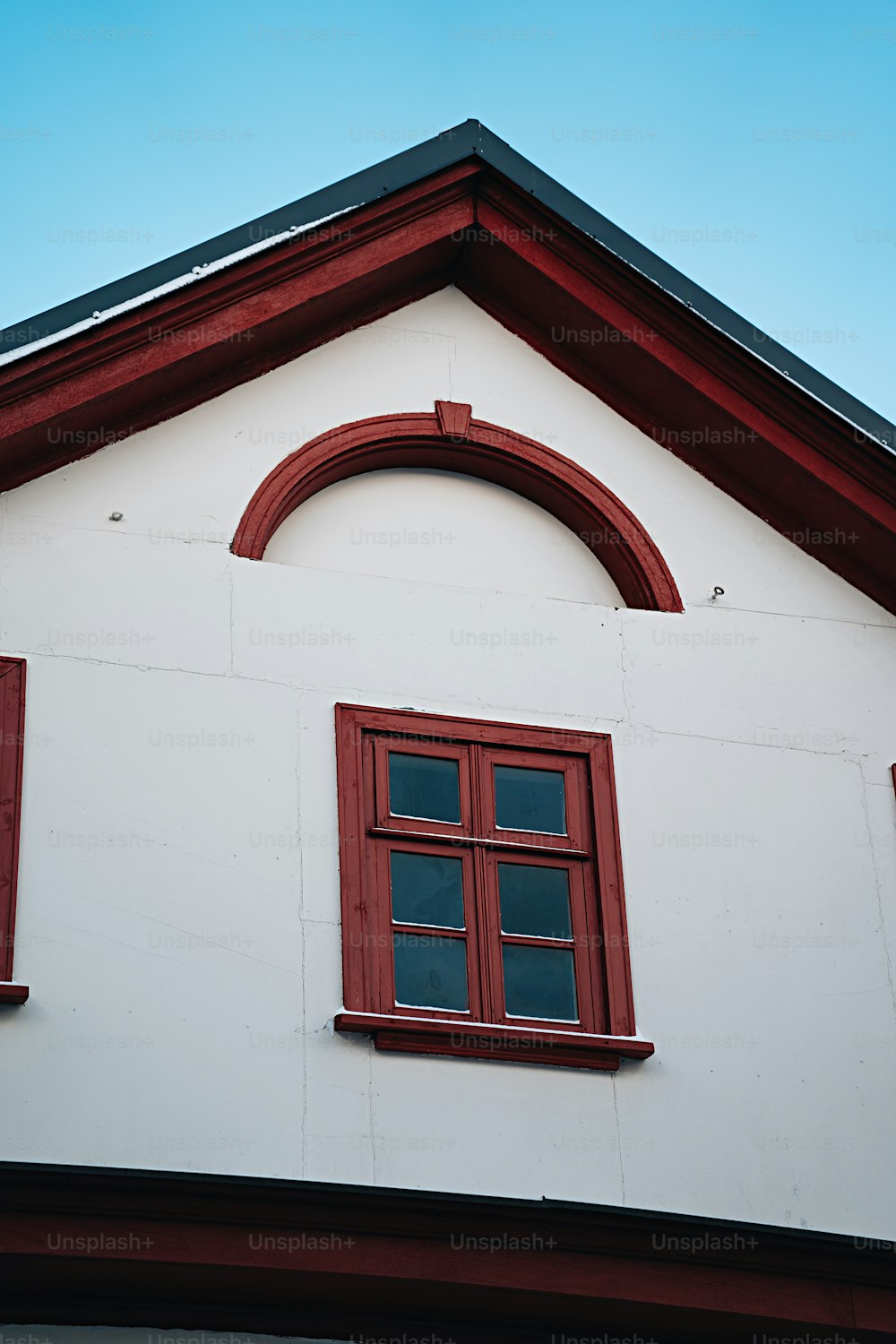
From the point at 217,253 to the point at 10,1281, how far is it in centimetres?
526

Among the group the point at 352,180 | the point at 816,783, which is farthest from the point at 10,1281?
the point at 352,180

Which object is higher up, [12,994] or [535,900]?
[535,900]

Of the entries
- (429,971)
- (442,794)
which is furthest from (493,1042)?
(442,794)

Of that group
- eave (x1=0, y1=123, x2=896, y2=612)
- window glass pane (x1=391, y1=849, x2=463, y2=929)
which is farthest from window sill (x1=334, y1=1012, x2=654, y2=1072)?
eave (x1=0, y1=123, x2=896, y2=612)

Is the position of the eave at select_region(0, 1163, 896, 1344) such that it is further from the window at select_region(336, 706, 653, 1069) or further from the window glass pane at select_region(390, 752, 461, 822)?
the window glass pane at select_region(390, 752, 461, 822)

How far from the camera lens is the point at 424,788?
9.73 m

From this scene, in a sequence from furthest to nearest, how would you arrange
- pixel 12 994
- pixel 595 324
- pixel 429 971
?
pixel 595 324
pixel 429 971
pixel 12 994

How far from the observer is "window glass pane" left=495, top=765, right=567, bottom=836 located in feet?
32.1

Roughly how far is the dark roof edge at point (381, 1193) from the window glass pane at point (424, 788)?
6.28ft

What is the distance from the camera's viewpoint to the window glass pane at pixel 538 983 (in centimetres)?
927

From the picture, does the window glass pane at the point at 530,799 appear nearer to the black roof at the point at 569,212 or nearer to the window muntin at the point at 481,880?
the window muntin at the point at 481,880

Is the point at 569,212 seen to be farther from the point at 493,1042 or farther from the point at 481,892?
the point at 493,1042

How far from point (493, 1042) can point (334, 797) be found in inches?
55.8

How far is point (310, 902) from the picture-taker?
9.17 m
